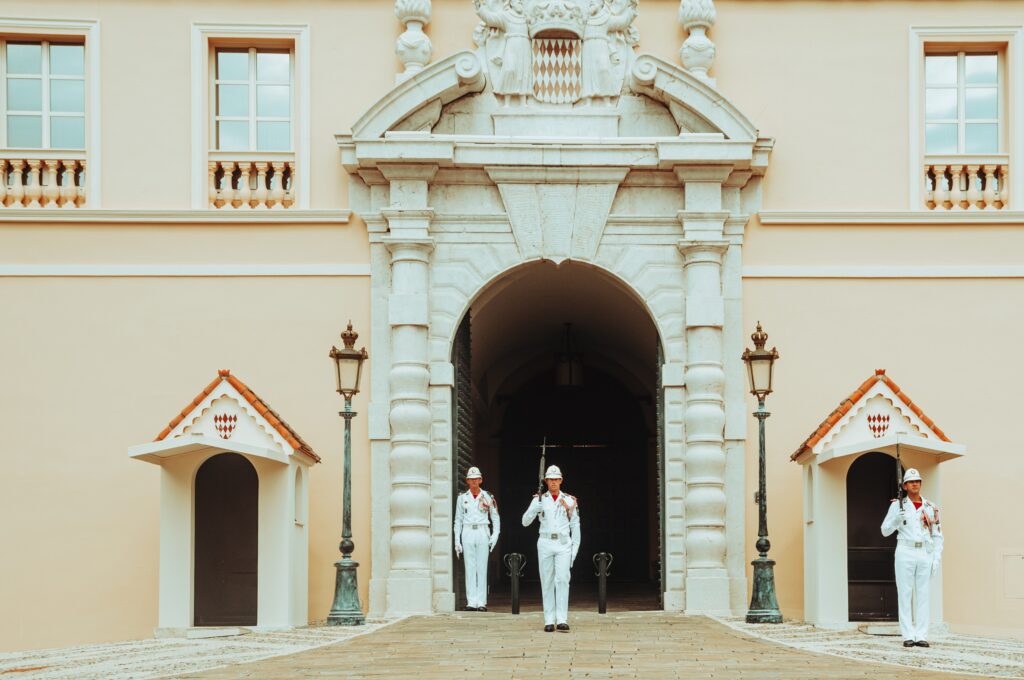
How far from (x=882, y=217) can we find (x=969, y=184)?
1.12 metres

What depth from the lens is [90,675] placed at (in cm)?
1471

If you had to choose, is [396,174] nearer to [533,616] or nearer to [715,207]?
[715,207]

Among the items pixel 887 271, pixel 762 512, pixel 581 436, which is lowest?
pixel 762 512

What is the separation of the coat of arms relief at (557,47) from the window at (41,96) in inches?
180

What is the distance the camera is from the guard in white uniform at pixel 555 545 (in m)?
17.8

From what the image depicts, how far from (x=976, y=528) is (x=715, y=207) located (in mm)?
4477

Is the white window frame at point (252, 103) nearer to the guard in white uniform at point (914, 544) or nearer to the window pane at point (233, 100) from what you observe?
the window pane at point (233, 100)

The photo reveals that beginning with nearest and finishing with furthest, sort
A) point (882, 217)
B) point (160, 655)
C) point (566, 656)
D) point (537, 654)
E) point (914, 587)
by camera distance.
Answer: point (566, 656), point (537, 654), point (160, 655), point (914, 587), point (882, 217)

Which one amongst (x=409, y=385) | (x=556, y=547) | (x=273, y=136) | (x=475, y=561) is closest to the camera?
(x=556, y=547)

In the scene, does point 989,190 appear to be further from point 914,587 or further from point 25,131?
point 25,131

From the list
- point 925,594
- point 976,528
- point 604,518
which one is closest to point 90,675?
point 925,594

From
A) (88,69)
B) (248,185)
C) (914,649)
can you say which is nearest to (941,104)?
(914,649)

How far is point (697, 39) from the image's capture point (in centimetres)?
2094

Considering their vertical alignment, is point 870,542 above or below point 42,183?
below
